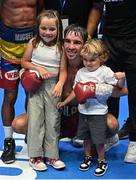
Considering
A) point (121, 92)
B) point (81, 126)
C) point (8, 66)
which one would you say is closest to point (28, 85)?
point (8, 66)

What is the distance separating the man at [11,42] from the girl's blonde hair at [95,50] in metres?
0.42

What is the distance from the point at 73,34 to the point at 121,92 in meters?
0.49

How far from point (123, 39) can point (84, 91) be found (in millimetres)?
457

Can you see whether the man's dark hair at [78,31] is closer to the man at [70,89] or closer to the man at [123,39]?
the man at [70,89]

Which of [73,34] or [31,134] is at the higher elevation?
[73,34]

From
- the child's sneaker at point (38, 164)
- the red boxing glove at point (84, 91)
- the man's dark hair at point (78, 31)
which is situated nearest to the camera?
the red boxing glove at point (84, 91)

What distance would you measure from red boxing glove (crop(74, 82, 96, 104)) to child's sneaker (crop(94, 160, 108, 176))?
1.49 ft

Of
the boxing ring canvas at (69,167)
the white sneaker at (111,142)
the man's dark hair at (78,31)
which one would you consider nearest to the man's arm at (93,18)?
the man's dark hair at (78,31)

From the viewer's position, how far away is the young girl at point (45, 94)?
2.53 meters

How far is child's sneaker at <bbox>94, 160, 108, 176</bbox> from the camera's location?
8.39 feet

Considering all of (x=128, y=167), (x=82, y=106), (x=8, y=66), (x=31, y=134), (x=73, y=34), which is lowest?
(x=128, y=167)

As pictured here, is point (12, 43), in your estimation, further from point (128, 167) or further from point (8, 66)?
point (128, 167)

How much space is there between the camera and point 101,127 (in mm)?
2486

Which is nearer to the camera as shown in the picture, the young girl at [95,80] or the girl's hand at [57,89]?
the young girl at [95,80]
